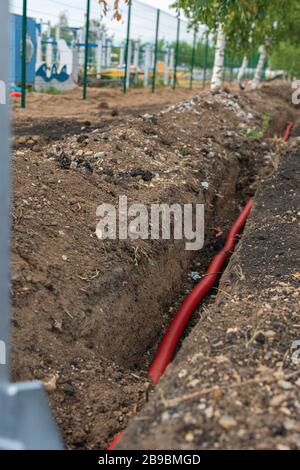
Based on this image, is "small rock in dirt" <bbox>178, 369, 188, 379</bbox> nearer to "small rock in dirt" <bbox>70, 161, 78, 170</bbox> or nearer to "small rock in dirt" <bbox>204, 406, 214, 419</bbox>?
"small rock in dirt" <bbox>204, 406, 214, 419</bbox>

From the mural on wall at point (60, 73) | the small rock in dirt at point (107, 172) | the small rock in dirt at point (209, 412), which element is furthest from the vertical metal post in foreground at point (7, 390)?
the mural on wall at point (60, 73)

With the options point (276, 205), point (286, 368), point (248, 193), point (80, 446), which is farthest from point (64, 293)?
point (248, 193)

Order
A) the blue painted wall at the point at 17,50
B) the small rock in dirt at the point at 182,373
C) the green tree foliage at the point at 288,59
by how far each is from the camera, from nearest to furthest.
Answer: the small rock in dirt at the point at 182,373 → the blue painted wall at the point at 17,50 → the green tree foliage at the point at 288,59

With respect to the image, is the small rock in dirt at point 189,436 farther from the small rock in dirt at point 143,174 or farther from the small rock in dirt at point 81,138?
the small rock in dirt at point 81,138

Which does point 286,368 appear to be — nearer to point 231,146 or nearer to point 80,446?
point 80,446

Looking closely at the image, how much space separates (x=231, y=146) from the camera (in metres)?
8.59

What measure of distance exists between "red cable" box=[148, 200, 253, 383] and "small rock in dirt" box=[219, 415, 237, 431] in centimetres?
134

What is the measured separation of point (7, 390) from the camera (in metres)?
2.05

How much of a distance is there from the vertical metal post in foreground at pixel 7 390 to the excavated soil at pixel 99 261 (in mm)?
869

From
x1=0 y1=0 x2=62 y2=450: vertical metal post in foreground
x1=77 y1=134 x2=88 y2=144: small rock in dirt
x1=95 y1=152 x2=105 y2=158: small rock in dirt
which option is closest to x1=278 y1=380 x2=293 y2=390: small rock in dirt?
x1=0 y1=0 x2=62 y2=450: vertical metal post in foreground

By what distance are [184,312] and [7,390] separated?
2760 mm

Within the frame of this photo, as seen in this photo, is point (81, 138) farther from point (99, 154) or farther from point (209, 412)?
point (209, 412)

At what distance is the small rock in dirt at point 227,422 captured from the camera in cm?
231

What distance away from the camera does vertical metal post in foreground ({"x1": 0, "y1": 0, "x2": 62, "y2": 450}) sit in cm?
191
